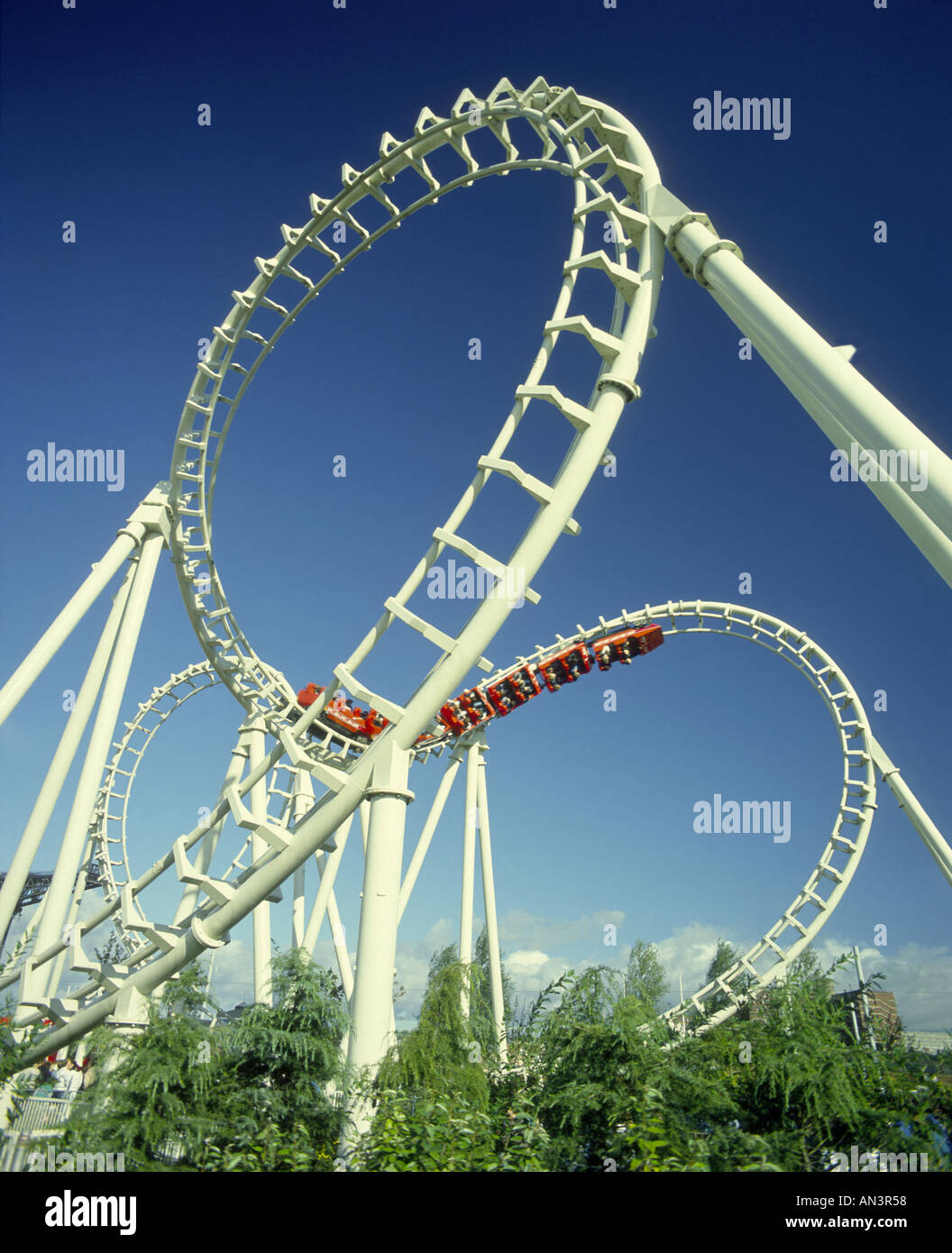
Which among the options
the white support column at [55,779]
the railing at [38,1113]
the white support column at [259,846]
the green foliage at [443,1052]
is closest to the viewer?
the green foliage at [443,1052]

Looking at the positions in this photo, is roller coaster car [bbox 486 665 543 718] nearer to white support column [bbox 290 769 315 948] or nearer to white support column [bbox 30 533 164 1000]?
white support column [bbox 290 769 315 948]

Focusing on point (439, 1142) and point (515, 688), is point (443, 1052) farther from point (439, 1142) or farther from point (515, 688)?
point (515, 688)

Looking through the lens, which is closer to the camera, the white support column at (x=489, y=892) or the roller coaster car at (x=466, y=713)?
the white support column at (x=489, y=892)

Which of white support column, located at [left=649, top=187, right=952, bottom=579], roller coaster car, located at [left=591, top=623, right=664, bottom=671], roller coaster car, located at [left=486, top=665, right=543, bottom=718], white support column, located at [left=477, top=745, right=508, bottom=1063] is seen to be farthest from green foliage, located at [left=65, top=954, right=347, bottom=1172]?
roller coaster car, located at [left=591, top=623, right=664, bottom=671]

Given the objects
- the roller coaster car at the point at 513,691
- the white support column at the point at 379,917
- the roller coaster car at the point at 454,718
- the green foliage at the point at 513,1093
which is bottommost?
the green foliage at the point at 513,1093

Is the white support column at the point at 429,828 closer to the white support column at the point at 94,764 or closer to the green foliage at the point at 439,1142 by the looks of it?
the white support column at the point at 94,764

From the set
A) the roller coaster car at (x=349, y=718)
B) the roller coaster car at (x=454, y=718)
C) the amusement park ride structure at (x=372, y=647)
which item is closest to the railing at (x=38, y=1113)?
the amusement park ride structure at (x=372, y=647)

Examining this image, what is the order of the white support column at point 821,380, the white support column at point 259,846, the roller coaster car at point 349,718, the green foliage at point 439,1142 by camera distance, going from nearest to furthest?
1. the white support column at point 821,380
2. the green foliage at point 439,1142
3. the white support column at point 259,846
4. the roller coaster car at point 349,718
